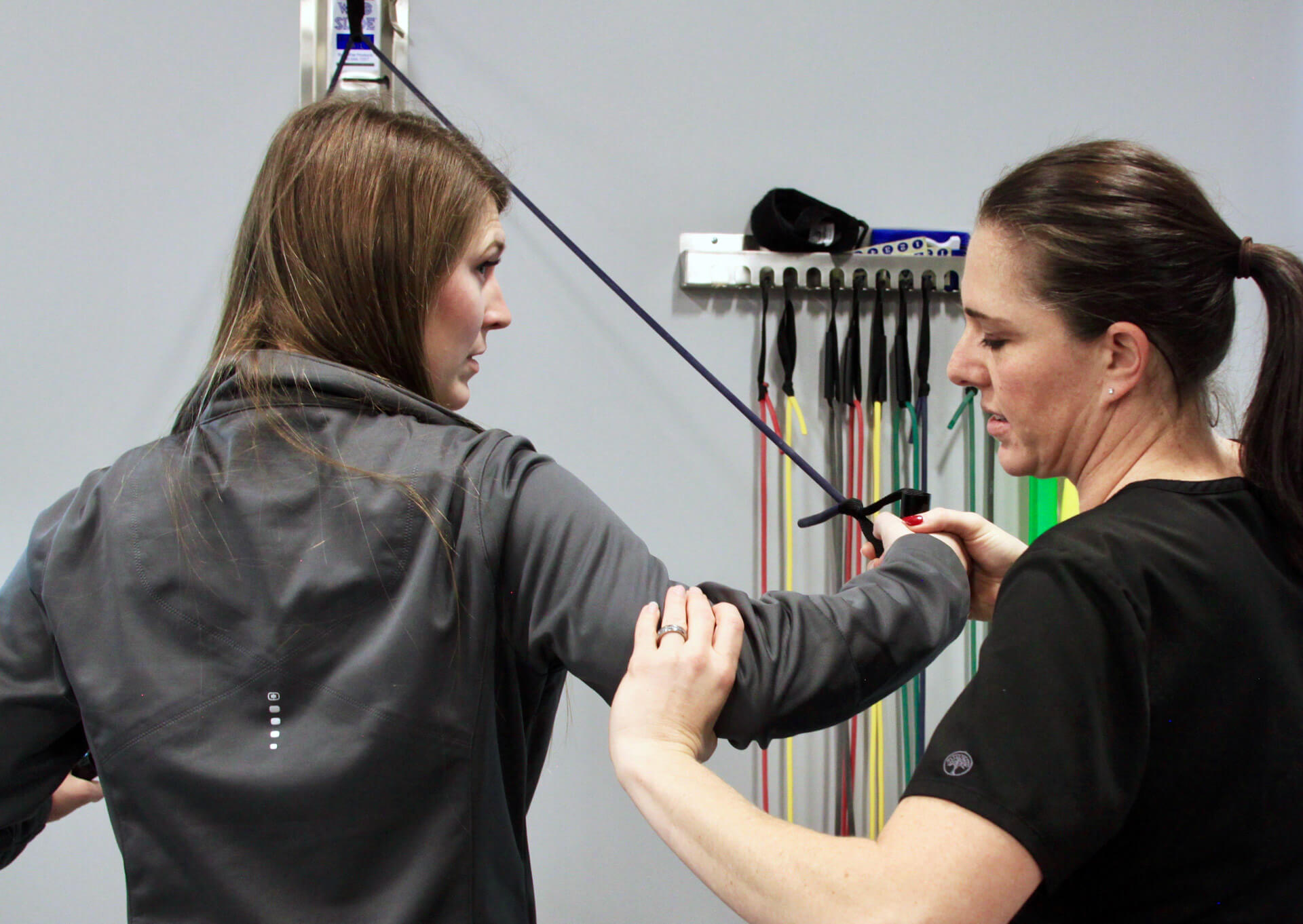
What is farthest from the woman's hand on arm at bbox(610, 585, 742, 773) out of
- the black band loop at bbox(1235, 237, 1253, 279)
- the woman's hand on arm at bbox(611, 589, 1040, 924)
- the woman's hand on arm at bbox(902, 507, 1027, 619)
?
the black band loop at bbox(1235, 237, 1253, 279)

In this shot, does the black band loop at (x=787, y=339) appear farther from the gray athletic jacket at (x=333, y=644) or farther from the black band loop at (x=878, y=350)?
the gray athletic jacket at (x=333, y=644)

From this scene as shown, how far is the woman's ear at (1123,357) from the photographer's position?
92 centimetres

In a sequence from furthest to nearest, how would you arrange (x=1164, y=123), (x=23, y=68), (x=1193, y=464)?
(x=1164, y=123) < (x=23, y=68) < (x=1193, y=464)

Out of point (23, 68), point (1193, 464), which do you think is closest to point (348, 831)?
point (1193, 464)

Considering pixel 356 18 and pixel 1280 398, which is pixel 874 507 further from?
pixel 356 18

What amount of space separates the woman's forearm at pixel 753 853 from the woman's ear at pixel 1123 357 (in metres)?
0.51

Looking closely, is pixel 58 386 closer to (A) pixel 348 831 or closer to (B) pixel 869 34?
(A) pixel 348 831

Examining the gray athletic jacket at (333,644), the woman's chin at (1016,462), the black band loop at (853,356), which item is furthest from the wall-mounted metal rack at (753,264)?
the gray athletic jacket at (333,644)

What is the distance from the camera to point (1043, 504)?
1.93 meters

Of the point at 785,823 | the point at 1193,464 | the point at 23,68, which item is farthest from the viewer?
the point at 23,68

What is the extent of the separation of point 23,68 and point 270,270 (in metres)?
1.38

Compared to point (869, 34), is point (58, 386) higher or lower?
lower

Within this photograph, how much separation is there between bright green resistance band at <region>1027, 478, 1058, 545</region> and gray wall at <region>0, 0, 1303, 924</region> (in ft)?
0.24

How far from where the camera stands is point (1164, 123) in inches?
81.0
